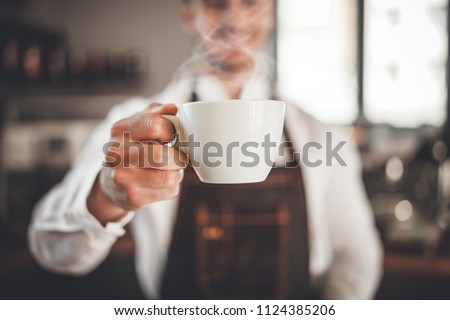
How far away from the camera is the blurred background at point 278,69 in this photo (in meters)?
1.41

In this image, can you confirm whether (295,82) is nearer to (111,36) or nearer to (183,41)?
(183,41)

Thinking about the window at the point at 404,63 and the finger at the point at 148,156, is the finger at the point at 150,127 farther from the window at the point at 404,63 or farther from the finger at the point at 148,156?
the window at the point at 404,63

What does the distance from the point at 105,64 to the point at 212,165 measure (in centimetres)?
137

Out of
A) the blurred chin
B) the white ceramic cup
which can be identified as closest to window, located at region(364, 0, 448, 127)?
the blurred chin

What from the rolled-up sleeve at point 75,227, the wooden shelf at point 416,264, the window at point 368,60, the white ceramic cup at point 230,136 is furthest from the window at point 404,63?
the white ceramic cup at point 230,136

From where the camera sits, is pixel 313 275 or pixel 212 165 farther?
pixel 313 275

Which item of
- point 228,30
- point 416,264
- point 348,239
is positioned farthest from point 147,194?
point 416,264

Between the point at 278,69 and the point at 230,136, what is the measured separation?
123 centimetres

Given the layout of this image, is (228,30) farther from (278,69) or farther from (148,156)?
(278,69)

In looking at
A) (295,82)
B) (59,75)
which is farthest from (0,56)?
(295,82)

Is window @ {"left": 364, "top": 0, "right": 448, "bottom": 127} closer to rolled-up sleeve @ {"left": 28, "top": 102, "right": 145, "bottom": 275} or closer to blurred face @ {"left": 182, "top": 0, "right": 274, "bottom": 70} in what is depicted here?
blurred face @ {"left": 182, "top": 0, "right": 274, "bottom": 70}

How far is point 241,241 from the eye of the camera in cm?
72

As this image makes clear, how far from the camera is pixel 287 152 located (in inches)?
30.5

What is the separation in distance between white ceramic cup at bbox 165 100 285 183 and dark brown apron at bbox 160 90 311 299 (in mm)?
374
